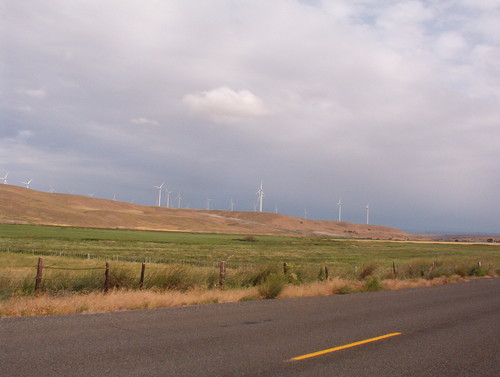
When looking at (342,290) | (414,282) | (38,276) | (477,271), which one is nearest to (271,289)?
(342,290)

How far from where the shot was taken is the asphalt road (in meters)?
7.42

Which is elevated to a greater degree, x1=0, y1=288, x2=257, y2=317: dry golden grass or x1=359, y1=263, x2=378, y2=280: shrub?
x1=359, y1=263, x2=378, y2=280: shrub

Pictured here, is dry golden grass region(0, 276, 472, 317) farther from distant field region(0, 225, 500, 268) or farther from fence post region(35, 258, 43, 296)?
distant field region(0, 225, 500, 268)

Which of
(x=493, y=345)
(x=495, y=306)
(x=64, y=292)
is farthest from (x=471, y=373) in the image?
(x=64, y=292)

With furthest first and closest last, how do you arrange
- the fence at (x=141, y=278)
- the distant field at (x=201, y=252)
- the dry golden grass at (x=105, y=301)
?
the distant field at (x=201, y=252), the fence at (x=141, y=278), the dry golden grass at (x=105, y=301)

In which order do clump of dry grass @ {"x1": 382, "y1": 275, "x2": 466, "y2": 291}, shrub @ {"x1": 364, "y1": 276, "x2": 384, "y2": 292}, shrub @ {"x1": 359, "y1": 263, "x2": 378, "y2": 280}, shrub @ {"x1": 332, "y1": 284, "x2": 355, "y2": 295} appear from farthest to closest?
shrub @ {"x1": 359, "y1": 263, "x2": 378, "y2": 280}, clump of dry grass @ {"x1": 382, "y1": 275, "x2": 466, "y2": 291}, shrub @ {"x1": 364, "y1": 276, "x2": 384, "y2": 292}, shrub @ {"x1": 332, "y1": 284, "x2": 355, "y2": 295}

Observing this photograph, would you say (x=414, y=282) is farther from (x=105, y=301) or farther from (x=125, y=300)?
(x=105, y=301)

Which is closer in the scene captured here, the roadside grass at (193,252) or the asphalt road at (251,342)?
the asphalt road at (251,342)

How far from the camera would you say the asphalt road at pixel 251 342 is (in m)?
7.42

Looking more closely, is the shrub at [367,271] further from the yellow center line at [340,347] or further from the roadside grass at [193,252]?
the yellow center line at [340,347]

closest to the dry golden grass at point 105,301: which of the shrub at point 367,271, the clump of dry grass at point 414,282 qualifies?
the clump of dry grass at point 414,282

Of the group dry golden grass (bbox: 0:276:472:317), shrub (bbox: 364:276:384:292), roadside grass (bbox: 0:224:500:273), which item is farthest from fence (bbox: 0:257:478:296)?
roadside grass (bbox: 0:224:500:273)

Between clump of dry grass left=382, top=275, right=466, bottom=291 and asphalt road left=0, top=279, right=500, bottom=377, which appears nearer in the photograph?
asphalt road left=0, top=279, right=500, bottom=377

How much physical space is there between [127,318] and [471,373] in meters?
8.00
